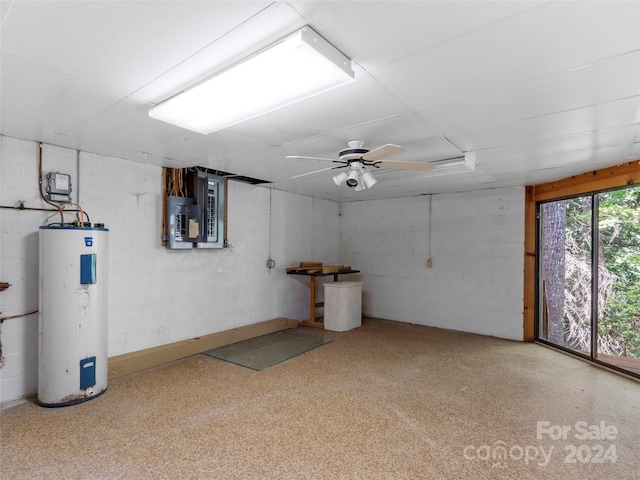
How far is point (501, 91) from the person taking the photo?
1967mm

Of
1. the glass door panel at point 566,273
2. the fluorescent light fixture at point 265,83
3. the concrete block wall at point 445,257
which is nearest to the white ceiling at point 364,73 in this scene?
the fluorescent light fixture at point 265,83

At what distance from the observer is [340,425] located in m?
2.49

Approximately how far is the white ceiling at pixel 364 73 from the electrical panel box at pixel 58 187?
0.30m

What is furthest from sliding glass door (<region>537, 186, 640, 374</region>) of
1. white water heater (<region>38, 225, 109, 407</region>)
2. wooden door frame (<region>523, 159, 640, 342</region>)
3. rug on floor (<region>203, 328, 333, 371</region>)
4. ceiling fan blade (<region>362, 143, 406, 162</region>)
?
white water heater (<region>38, 225, 109, 407</region>)

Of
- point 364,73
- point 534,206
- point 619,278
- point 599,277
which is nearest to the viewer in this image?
point 364,73

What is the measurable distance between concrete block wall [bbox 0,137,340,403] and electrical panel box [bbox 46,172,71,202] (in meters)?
0.09

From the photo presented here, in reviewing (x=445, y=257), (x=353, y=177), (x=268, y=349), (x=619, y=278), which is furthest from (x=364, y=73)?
(x=445, y=257)

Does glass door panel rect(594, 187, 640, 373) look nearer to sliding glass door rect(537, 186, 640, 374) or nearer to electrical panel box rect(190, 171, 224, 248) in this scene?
sliding glass door rect(537, 186, 640, 374)

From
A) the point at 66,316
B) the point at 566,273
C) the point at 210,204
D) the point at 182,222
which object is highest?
the point at 210,204

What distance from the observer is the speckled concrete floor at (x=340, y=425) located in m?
2.02

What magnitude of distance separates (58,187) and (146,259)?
1.08 metres

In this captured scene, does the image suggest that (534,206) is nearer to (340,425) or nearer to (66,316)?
(340,425)

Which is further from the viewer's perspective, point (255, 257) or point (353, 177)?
point (255, 257)

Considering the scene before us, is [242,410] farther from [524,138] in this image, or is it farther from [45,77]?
[524,138]
